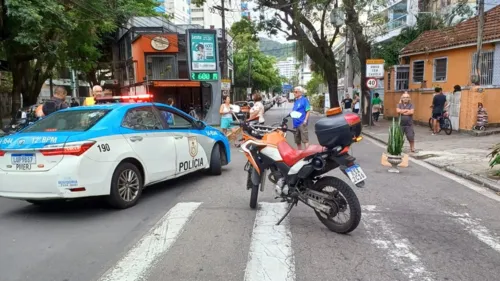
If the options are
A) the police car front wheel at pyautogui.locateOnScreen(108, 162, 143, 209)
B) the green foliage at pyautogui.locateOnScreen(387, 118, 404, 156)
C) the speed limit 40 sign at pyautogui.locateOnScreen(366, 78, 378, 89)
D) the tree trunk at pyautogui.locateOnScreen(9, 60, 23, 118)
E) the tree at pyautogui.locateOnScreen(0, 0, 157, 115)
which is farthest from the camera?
the tree trunk at pyautogui.locateOnScreen(9, 60, 23, 118)

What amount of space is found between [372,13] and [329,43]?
732 cm

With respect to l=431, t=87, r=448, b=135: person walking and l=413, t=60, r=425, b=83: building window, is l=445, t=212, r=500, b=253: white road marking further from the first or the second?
l=413, t=60, r=425, b=83: building window

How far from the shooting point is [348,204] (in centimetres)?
459

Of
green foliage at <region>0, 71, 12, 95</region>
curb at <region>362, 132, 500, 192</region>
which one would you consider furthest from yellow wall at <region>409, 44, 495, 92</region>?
green foliage at <region>0, 71, 12, 95</region>

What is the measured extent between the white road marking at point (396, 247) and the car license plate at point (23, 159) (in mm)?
4197

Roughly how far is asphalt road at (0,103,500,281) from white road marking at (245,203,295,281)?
1cm

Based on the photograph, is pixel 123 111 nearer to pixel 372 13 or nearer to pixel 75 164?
pixel 75 164

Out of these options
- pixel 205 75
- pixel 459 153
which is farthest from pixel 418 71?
pixel 459 153

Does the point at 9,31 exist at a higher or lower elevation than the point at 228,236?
higher

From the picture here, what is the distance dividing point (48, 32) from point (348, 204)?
54.0 ft

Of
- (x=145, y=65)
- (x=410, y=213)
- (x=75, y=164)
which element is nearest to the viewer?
(x=75, y=164)

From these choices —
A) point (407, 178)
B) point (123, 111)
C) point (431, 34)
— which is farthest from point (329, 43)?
point (123, 111)

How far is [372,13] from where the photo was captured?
61.9 feet

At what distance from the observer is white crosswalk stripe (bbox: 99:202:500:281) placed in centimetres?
376
